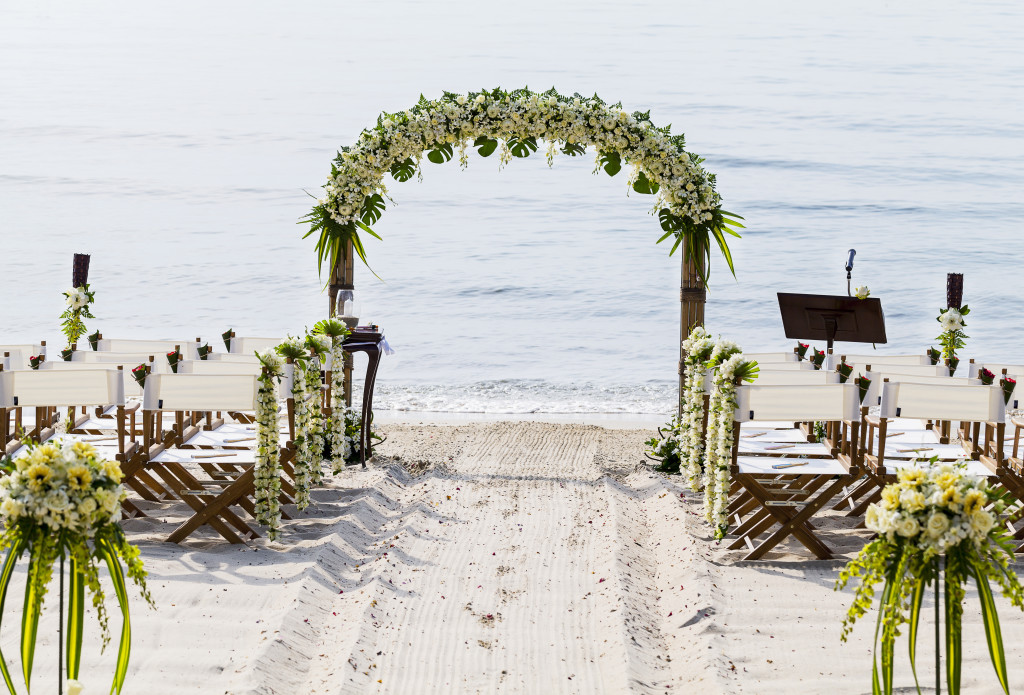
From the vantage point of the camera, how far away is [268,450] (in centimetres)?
682

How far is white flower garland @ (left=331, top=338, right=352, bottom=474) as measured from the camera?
8562 mm

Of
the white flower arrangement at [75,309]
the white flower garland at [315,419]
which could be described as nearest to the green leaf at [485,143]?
the white flower garland at [315,419]

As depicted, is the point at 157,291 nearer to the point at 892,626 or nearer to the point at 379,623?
the point at 379,623

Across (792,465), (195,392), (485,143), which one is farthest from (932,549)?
(485,143)

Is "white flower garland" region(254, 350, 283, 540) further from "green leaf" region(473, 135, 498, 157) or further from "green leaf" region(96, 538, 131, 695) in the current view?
"green leaf" region(473, 135, 498, 157)

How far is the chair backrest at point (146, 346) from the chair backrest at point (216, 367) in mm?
1020

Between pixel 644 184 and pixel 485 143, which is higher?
pixel 485 143

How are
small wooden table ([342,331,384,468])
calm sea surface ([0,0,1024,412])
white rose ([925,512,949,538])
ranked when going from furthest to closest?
calm sea surface ([0,0,1024,412]) → small wooden table ([342,331,384,468]) → white rose ([925,512,949,538])

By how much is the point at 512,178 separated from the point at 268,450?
95.8 ft

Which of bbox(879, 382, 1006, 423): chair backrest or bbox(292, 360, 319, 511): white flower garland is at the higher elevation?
bbox(879, 382, 1006, 423): chair backrest

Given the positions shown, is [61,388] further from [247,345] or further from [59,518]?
[59,518]

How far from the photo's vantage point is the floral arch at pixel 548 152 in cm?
968

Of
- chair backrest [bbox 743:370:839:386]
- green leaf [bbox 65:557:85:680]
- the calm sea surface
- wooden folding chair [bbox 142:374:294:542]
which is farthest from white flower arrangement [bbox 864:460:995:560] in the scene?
the calm sea surface

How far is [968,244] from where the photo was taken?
30297 millimetres
